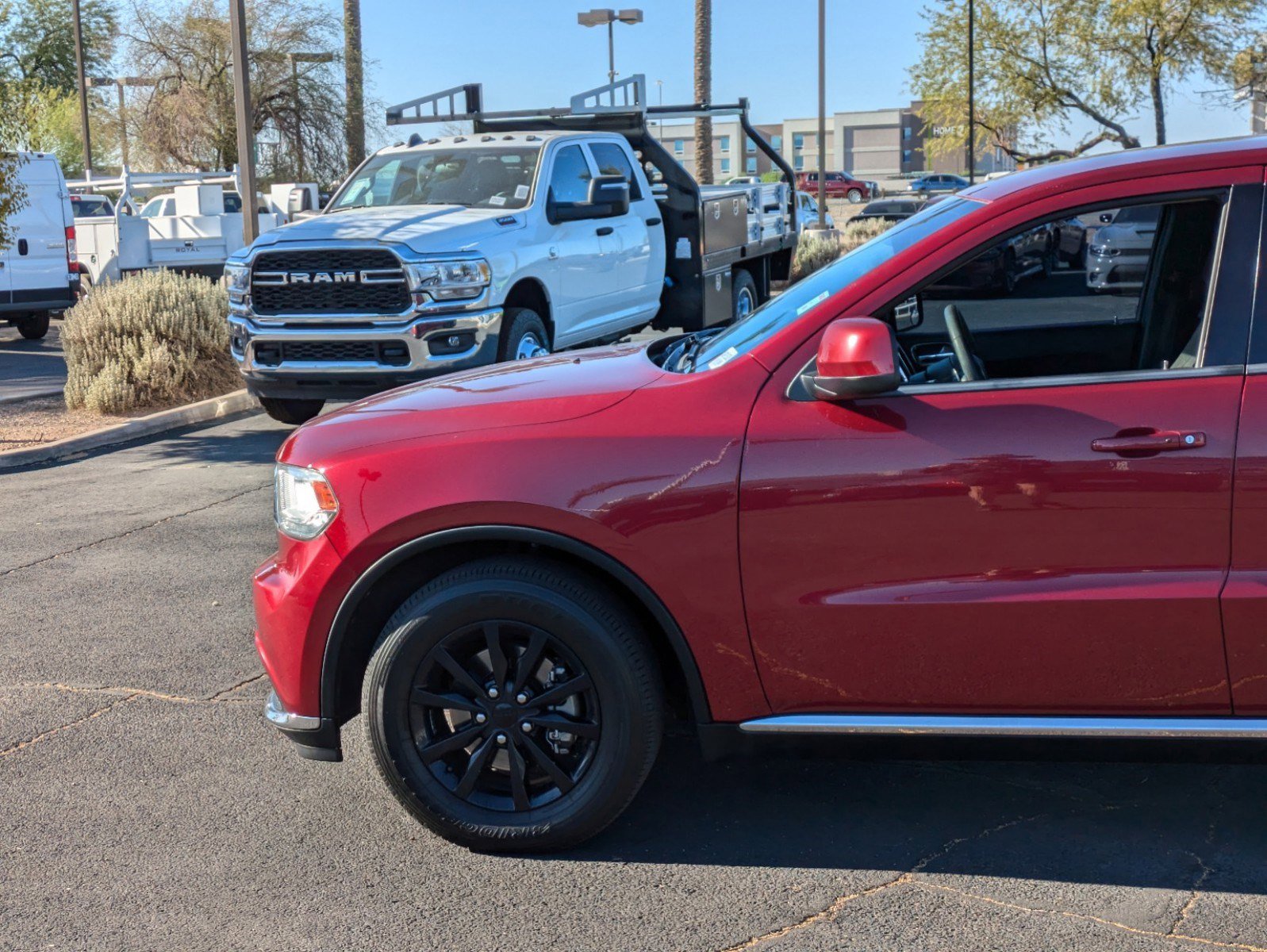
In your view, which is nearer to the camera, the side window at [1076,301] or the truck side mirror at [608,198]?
the side window at [1076,301]

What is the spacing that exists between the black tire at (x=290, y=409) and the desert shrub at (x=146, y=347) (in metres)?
1.30

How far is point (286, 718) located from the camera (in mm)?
3885

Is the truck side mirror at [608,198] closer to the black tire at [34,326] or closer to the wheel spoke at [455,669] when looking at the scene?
the wheel spoke at [455,669]

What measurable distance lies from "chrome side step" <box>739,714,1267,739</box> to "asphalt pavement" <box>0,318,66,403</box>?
10.6 m

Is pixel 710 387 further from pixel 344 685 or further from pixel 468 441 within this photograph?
pixel 344 685

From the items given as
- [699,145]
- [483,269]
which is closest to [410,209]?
[483,269]

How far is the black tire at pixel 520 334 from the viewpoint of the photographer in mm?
9781

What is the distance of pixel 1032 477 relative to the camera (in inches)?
134

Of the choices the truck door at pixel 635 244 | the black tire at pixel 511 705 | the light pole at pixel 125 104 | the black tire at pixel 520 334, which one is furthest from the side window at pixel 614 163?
the light pole at pixel 125 104

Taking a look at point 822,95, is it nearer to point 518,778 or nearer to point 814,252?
point 814,252

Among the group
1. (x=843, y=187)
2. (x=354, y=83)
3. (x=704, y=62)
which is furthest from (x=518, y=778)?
(x=843, y=187)

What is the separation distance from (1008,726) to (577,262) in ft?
25.7

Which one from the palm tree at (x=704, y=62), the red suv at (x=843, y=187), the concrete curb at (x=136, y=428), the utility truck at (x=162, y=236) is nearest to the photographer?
the concrete curb at (x=136, y=428)

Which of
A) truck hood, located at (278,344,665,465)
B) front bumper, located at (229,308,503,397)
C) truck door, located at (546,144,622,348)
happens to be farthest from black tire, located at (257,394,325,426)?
truck hood, located at (278,344,665,465)
